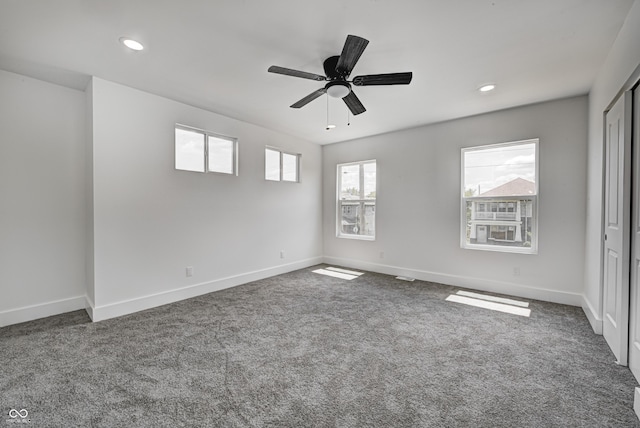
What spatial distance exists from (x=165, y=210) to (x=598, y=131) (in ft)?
16.5

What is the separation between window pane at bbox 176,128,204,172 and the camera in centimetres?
391

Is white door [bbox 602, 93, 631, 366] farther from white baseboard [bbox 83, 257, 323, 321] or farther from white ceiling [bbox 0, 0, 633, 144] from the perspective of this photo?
white baseboard [bbox 83, 257, 323, 321]

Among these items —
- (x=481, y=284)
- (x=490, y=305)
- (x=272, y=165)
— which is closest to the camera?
(x=490, y=305)

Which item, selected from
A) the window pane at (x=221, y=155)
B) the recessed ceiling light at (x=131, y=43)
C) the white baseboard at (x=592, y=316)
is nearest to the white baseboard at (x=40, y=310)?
the window pane at (x=221, y=155)

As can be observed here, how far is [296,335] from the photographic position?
279cm

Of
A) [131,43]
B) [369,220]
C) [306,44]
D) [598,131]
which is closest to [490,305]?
[598,131]

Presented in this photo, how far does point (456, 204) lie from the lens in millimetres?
4496

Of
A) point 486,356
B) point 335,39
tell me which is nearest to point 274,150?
point 335,39

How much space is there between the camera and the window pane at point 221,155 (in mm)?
4262

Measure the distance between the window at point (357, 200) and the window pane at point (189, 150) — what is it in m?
2.89

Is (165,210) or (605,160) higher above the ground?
(605,160)

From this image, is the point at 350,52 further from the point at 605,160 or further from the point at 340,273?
the point at 340,273

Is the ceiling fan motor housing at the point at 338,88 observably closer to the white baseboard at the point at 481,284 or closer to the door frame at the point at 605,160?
the door frame at the point at 605,160

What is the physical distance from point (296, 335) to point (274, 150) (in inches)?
136
